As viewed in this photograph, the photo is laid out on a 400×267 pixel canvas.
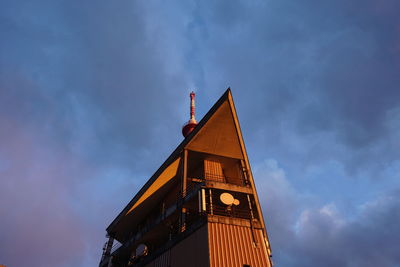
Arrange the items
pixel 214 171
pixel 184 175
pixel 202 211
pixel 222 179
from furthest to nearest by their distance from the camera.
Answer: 1. pixel 214 171
2. pixel 222 179
3. pixel 184 175
4. pixel 202 211

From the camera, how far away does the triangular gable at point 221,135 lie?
94.3ft

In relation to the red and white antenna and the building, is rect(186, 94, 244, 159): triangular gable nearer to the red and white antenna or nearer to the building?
the building

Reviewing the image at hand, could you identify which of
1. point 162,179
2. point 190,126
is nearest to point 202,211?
point 162,179

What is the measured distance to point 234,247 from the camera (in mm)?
19844

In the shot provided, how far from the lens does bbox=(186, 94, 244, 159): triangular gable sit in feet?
94.3

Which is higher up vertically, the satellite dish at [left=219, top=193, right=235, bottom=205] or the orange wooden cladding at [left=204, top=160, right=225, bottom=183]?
the orange wooden cladding at [left=204, top=160, right=225, bottom=183]

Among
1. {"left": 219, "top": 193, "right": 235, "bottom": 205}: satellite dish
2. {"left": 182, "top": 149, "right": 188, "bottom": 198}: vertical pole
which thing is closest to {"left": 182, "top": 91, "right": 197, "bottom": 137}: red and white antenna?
{"left": 182, "top": 149, "right": 188, "bottom": 198}: vertical pole

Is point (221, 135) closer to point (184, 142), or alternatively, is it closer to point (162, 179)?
point (184, 142)

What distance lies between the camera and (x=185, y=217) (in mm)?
25359

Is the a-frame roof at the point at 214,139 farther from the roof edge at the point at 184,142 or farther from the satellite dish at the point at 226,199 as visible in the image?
the satellite dish at the point at 226,199

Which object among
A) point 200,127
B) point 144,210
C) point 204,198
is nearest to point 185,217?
point 204,198

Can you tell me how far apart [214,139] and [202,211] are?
9.66m

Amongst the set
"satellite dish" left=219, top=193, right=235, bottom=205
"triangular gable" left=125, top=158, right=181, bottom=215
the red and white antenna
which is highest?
the red and white antenna

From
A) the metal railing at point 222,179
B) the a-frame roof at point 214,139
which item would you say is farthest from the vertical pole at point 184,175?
the metal railing at point 222,179
